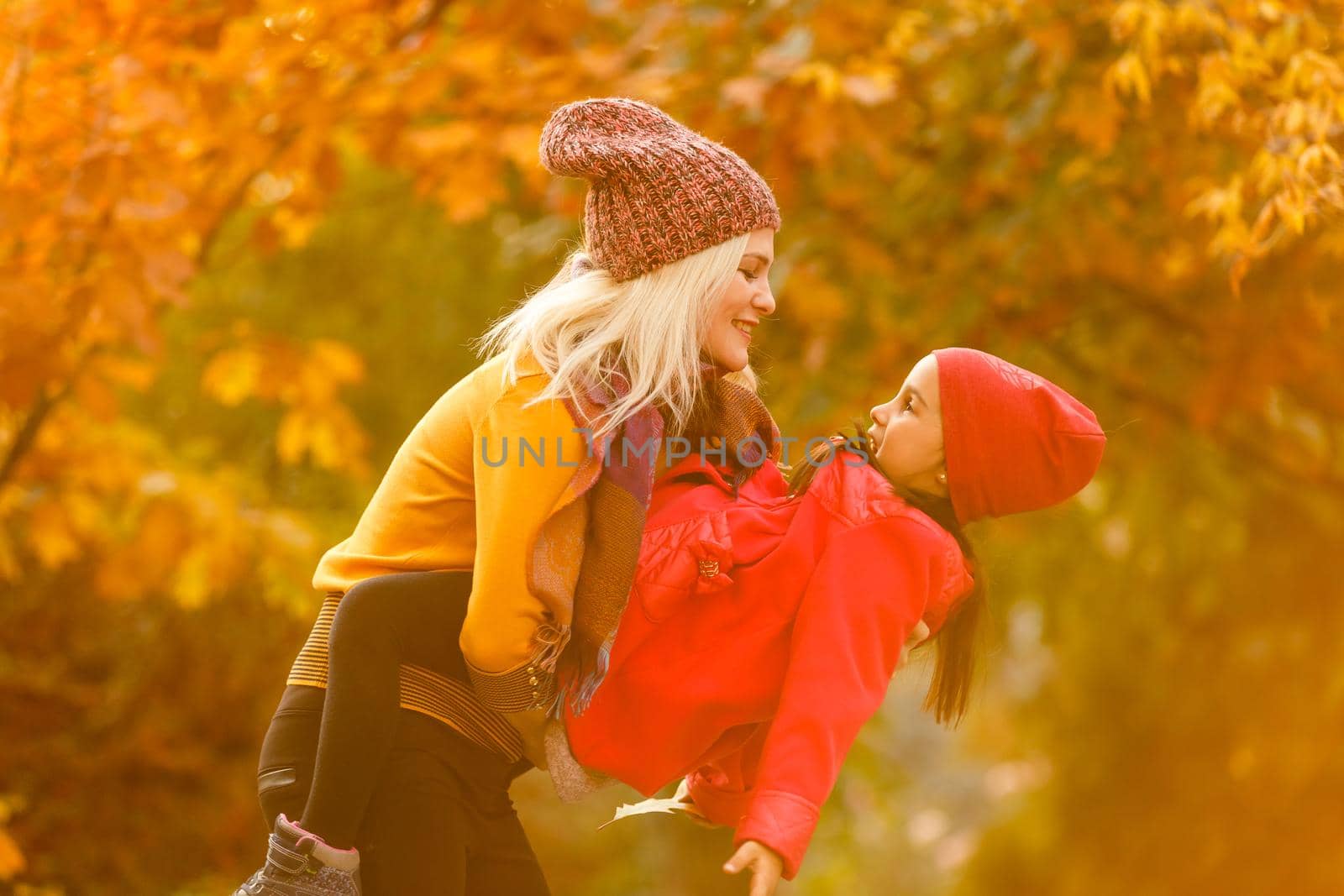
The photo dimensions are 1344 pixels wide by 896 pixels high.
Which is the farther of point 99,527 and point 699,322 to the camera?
point 99,527

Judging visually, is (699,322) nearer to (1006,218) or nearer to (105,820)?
(1006,218)

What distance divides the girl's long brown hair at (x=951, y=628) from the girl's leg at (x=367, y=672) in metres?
0.56

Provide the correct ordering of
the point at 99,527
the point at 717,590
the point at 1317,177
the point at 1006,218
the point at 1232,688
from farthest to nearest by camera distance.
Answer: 1. the point at 1232,688
2. the point at 99,527
3. the point at 1006,218
4. the point at 1317,177
5. the point at 717,590

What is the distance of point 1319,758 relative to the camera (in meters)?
6.48

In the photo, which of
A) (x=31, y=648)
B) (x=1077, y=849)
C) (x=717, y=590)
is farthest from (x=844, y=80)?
(x=1077, y=849)

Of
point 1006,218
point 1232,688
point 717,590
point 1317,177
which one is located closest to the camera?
point 717,590

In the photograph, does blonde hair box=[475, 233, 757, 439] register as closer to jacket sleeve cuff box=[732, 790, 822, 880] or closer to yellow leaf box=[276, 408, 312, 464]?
jacket sleeve cuff box=[732, 790, 822, 880]

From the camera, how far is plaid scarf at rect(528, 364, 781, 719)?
2027 millimetres

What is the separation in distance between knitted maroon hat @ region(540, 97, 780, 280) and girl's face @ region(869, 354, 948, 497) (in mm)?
347

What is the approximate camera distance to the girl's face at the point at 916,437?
7.04 ft

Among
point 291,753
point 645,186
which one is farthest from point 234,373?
point 645,186

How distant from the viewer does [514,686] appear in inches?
80.5

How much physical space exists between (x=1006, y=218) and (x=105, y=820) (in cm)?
412

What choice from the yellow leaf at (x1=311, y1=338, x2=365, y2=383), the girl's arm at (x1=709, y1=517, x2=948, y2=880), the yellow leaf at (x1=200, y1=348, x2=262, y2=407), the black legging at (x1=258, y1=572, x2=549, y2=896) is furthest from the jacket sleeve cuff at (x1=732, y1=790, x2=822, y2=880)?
the yellow leaf at (x1=200, y1=348, x2=262, y2=407)
